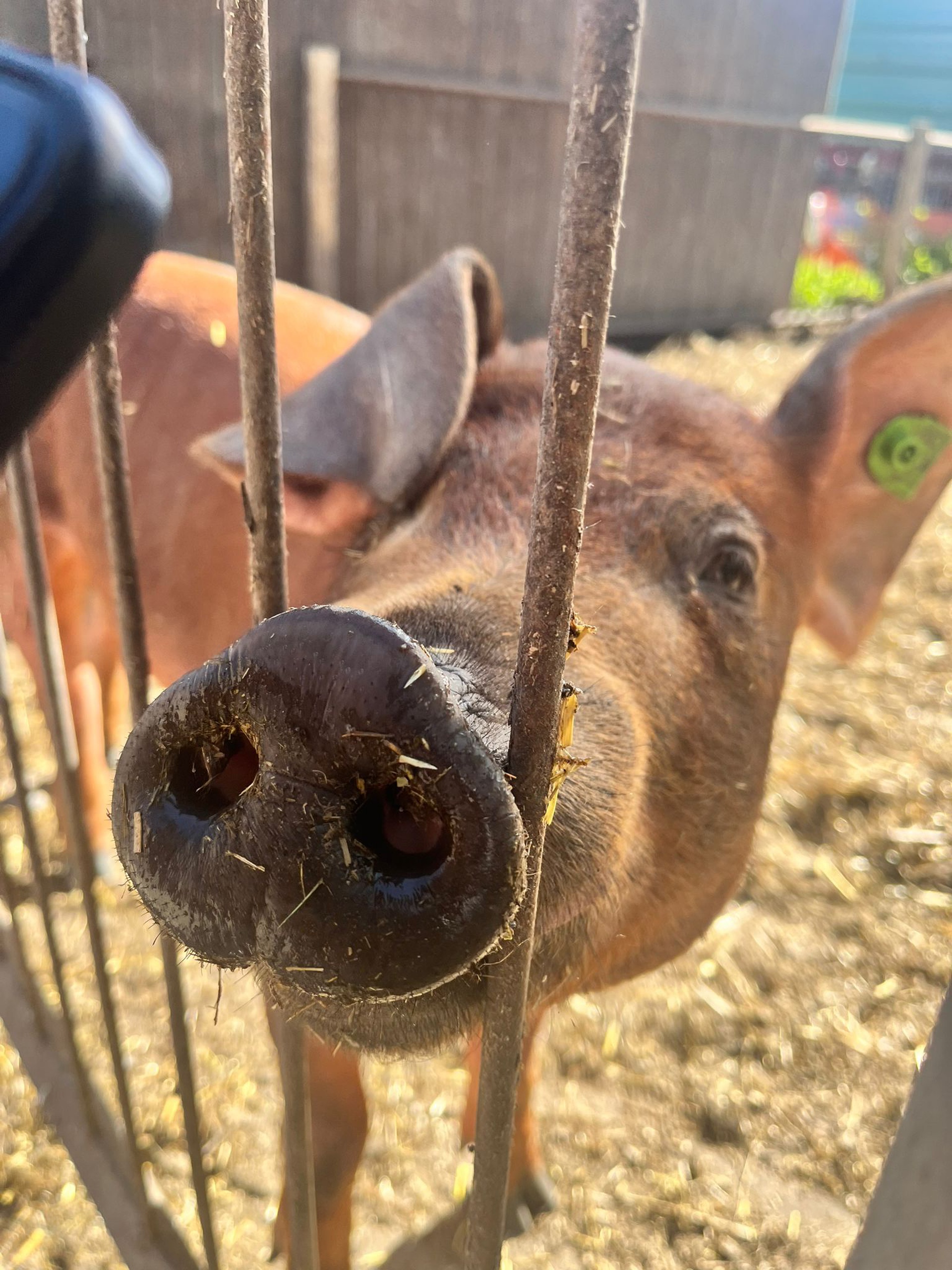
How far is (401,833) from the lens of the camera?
869 millimetres

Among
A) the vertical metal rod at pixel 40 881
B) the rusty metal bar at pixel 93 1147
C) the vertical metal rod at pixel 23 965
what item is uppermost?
the vertical metal rod at pixel 40 881

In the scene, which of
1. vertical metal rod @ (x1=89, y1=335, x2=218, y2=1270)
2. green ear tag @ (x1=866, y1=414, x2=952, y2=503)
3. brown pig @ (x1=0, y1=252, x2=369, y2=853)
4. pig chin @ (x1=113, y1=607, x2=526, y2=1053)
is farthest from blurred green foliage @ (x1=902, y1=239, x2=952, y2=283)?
pig chin @ (x1=113, y1=607, x2=526, y2=1053)

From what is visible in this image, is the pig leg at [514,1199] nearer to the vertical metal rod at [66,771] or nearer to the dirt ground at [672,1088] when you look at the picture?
the dirt ground at [672,1088]

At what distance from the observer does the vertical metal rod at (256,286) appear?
2.92 ft

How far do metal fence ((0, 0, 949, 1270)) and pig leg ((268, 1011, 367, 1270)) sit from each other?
1.60 ft

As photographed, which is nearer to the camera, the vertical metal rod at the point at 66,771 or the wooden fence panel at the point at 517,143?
the vertical metal rod at the point at 66,771

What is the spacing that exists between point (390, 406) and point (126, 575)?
669 millimetres

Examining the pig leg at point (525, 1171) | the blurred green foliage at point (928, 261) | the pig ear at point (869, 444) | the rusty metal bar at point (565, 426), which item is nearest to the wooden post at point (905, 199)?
the blurred green foliage at point (928, 261)

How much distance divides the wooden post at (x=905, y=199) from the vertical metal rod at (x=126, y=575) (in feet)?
40.8

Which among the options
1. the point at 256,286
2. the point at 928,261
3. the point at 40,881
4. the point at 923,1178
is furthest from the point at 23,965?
the point at 928,261

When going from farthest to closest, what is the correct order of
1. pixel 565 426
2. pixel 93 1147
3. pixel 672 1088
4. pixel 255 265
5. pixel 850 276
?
pixel 850 276 < pixel 672 1088 < pixel 93 1147 < pixel 255 265 < pixel 565 426

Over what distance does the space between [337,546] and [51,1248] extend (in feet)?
6.02

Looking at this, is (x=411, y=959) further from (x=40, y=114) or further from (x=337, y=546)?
(x=337, y=546)

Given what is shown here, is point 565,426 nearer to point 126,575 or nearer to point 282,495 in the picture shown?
point 282,495
